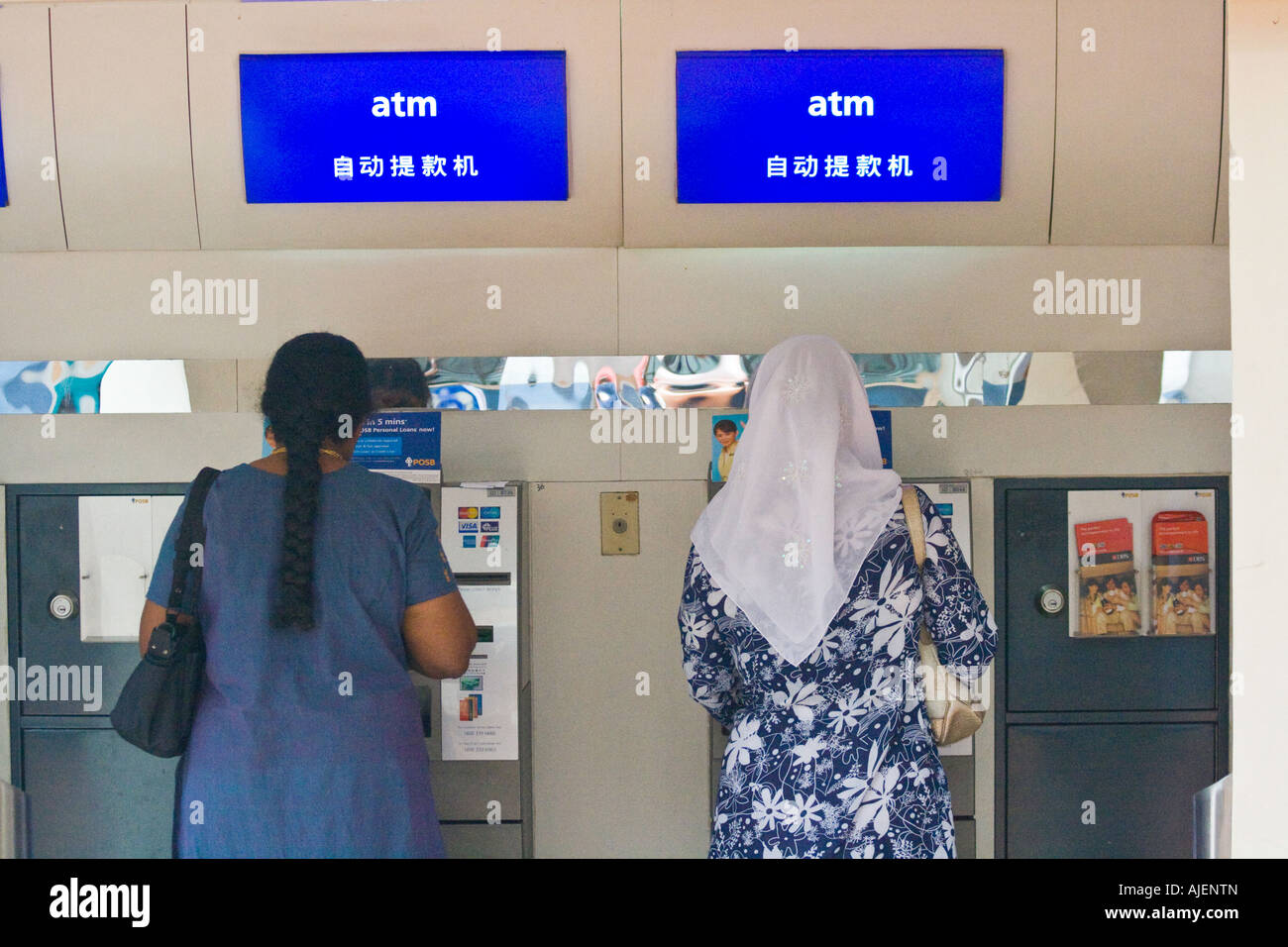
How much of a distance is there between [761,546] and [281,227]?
7.21ft

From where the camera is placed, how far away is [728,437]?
348 centimetres

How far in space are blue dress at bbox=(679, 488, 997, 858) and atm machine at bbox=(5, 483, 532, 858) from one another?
1.22 metres

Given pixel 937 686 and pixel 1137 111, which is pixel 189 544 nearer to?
pixel 937 686

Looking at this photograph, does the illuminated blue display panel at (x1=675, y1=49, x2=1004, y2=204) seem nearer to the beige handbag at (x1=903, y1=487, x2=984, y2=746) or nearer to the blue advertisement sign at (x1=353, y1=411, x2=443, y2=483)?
the blue advertisement sign at (x1=353, y1=411, x2=443, y2=483)

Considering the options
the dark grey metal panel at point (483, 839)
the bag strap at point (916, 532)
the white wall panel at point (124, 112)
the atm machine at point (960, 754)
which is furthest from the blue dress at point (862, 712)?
the white wall panel at point (124, 112)

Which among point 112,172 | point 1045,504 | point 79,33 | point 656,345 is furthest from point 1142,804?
point 79,33

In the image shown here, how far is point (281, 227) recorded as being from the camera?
11.4 ft

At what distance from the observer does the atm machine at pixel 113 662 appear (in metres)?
3.27

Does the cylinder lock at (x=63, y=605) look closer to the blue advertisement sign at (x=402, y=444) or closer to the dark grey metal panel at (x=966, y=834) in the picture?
the blue advertisement sign at (x=402, y=444)

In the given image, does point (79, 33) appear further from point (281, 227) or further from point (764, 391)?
point (764, 391)

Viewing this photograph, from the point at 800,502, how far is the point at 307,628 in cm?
108

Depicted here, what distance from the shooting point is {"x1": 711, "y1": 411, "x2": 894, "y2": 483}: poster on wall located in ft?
11.3

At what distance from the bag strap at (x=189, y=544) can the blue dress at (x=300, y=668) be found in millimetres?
19

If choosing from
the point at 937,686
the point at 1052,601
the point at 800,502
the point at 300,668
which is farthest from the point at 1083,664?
the point at 300,668
